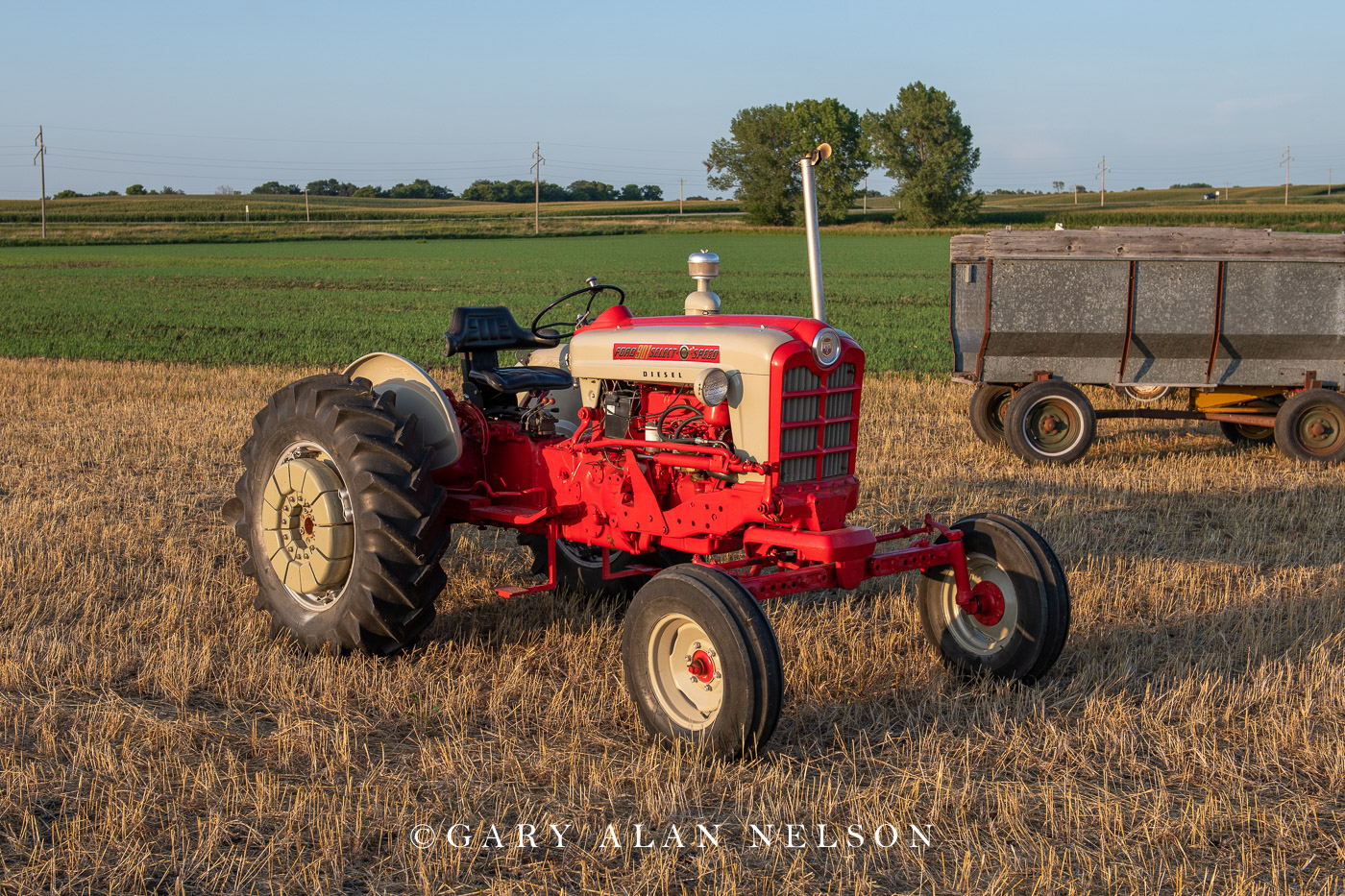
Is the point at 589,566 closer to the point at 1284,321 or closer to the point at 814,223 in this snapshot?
the point at 814,223

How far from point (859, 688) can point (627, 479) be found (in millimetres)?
1292

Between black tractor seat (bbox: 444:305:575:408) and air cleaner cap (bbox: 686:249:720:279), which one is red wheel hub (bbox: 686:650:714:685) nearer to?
air cleaner cap (bbox: 686:249:720:279)

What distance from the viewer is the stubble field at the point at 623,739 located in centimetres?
330

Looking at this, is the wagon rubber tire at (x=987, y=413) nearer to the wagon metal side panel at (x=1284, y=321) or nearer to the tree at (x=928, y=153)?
the wagon metal side panel at (x=1284, y=321)

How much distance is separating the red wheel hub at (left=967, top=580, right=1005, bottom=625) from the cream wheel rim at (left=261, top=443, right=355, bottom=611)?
8.75 feet

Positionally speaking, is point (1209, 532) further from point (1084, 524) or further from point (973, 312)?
point (973, 312)

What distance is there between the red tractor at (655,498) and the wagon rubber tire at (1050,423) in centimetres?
453

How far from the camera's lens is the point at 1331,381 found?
921 cm

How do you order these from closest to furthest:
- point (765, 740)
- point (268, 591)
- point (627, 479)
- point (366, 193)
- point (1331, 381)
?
point (765, 740)
point (627, 479)
point (268, 591)
point (1331, 381)
point (366, 193)

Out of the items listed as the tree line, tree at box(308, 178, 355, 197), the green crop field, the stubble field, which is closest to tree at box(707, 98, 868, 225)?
the tree line

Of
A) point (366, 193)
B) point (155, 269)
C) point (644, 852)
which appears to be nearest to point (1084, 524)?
point (644, 852)

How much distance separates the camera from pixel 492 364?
18.5 feet

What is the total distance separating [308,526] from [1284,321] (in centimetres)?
778

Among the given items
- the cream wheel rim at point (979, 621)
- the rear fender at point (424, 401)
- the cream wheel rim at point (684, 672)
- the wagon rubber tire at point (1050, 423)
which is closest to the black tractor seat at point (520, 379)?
the rear fender at point (424, 401)
